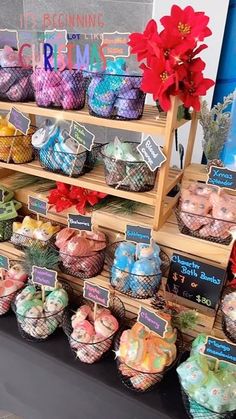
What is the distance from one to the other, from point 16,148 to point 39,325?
638 mm

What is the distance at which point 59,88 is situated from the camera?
3.84 feet

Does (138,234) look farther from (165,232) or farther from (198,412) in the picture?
(198,412)

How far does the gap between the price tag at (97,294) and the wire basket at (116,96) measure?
21.0 inches

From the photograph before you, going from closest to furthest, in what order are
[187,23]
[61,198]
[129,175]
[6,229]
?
[187,23], [129,175], [61,198], [6,229]

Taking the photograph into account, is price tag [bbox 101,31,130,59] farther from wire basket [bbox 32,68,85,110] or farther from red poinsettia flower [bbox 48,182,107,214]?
red poinsettia flower [bbox 48,182,107,214]

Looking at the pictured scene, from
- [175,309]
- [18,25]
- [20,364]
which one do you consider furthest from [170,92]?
[18,25]

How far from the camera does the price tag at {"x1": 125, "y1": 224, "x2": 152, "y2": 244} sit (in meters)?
1.17

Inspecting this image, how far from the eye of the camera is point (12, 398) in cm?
139

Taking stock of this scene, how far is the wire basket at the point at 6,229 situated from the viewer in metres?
1.48

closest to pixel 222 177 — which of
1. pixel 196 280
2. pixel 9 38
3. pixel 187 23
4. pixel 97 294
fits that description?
pixel 196 280

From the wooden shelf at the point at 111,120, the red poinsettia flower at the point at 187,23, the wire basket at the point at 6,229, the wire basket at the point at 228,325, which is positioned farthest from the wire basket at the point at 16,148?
the wire basket at the point at 228,325

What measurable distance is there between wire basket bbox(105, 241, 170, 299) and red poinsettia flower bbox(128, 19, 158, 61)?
24.3 inches

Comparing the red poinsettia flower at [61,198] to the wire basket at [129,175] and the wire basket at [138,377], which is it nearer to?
the wire basket at [129,175]

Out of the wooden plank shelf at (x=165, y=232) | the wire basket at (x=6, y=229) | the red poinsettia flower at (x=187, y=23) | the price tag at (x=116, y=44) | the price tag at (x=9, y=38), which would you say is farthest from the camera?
the wire basket at (x=6, y=229)
